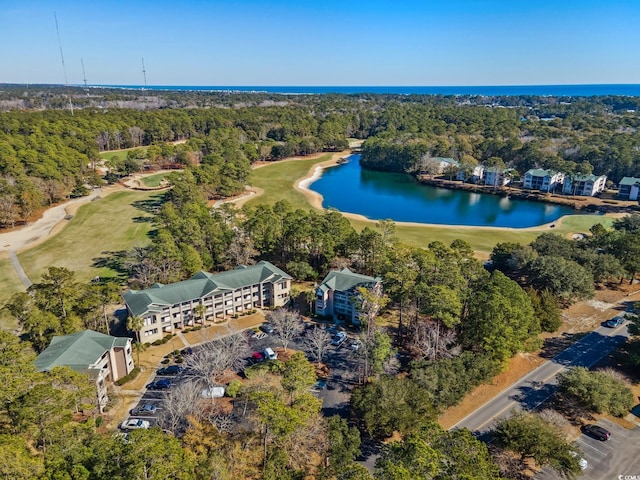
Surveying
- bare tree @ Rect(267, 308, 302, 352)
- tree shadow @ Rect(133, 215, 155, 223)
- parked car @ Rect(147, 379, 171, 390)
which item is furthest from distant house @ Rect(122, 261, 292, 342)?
tree shadow @ Rect(133, 215, 155, 223)

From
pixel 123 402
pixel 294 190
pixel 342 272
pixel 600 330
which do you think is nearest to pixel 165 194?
pixel 294 190

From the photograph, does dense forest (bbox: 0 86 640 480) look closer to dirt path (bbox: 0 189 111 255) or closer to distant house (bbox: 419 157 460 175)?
dirt path (bbox: 0 189 111 255)

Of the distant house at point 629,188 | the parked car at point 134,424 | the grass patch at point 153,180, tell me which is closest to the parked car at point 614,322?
the parked car at point 134,424

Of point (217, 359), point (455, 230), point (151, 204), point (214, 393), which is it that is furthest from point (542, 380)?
point (151, 204)

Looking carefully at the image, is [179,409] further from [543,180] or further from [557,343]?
[543,180]

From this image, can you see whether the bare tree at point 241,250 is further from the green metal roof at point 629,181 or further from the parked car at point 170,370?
the green metal roof at point 629,181

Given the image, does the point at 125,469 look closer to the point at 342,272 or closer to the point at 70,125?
the point at 342,272
